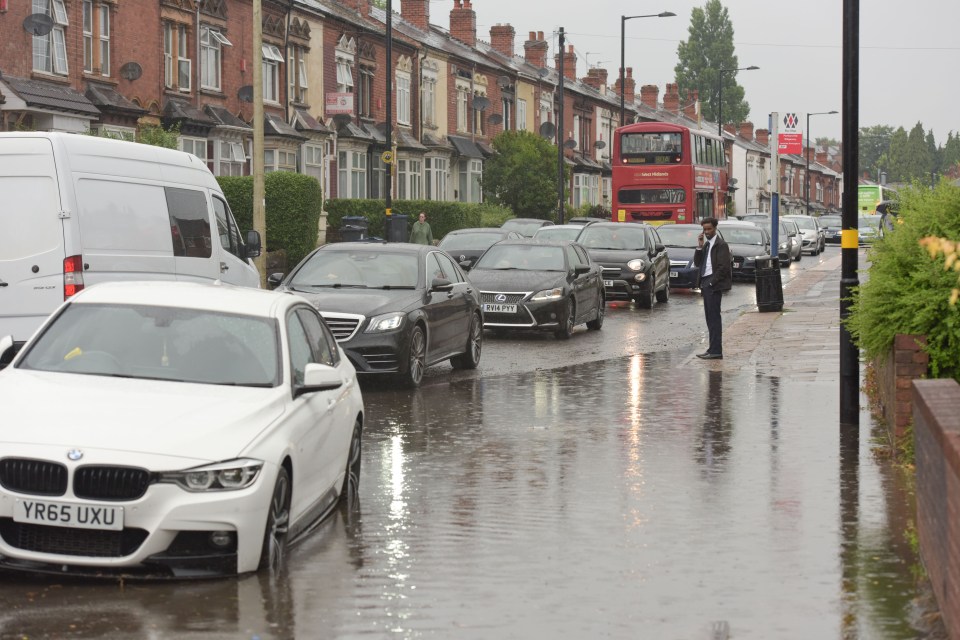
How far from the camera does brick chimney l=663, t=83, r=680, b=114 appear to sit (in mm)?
123206

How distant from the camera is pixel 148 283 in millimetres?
8695

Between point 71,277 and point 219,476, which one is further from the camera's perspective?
point 71,277

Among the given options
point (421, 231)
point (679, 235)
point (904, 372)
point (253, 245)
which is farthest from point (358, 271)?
point (421, 231)

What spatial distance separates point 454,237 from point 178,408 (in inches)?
945

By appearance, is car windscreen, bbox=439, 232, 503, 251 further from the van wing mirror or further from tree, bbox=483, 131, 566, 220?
tree, bbox=483, 131, 566, 220

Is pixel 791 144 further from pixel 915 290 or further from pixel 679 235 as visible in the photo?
pixel 915 290

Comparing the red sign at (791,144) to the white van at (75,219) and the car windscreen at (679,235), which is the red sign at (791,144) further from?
the white van at (75,219)

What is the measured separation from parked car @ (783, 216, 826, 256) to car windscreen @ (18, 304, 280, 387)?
184 ft

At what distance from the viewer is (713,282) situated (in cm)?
1867

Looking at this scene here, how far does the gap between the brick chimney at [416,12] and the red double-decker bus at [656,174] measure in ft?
77.9

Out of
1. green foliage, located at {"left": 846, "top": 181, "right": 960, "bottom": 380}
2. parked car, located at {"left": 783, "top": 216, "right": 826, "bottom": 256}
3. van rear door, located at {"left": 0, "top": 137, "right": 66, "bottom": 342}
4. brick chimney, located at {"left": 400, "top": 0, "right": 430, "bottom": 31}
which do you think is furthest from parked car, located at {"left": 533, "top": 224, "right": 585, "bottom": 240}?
brick chimney, located at {"left": 400, "top": 0, "right": 430, "bottom": 31}

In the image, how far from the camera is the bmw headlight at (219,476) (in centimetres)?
673

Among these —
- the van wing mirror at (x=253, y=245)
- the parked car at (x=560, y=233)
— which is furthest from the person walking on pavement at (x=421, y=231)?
the van wing mirror at (x=253, y=245)

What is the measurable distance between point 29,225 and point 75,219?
1.36ft
